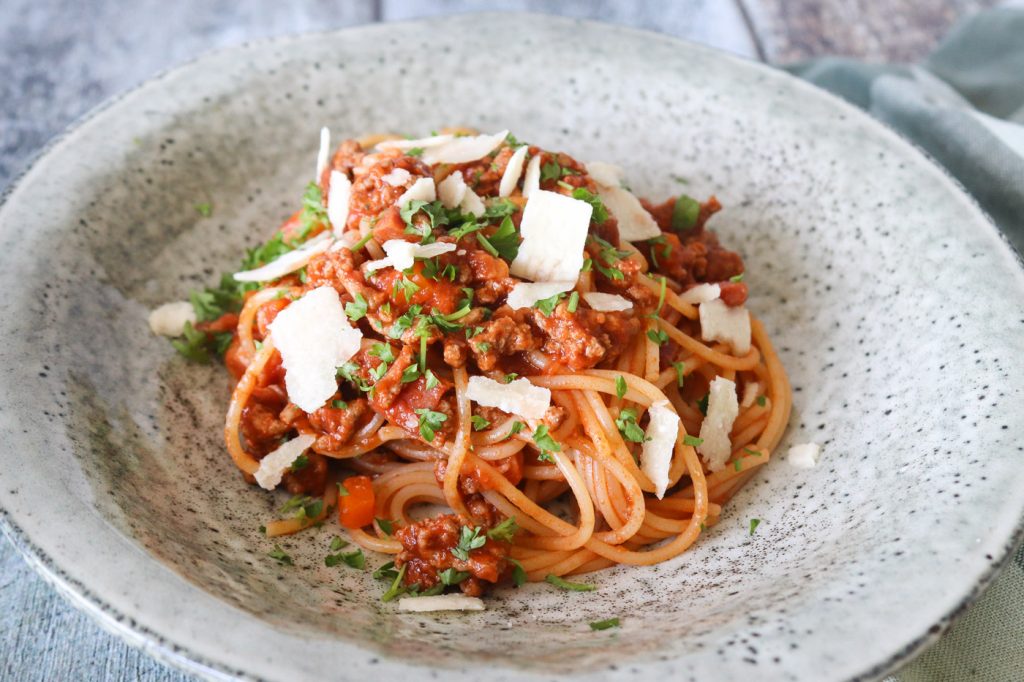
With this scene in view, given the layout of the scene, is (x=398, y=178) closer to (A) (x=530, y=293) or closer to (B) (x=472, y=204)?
(B) (x=472, y=204)

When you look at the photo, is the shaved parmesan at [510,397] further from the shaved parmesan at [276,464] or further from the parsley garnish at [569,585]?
the shaved parmesan at [276,464]

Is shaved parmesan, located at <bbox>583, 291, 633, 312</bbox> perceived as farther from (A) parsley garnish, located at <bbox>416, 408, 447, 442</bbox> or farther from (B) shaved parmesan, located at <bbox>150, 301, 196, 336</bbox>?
(B) shaved parmesan, located at <bbox>150, 301, 196, 336</bbox>

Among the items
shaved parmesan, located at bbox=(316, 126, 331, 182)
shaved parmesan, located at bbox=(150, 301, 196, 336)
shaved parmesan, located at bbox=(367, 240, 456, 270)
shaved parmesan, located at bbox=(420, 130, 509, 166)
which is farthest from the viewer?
shaved parmesan, located at bbox=(150, 301, 196, 336)

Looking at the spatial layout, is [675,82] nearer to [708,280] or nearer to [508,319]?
[708,280]

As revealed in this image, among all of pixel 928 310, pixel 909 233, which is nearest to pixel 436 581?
pixel 928 310

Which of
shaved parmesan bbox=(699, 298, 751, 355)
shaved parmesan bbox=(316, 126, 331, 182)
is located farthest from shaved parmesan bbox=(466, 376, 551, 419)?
shaved parmesan bbox=(316, 126, 331, 182)

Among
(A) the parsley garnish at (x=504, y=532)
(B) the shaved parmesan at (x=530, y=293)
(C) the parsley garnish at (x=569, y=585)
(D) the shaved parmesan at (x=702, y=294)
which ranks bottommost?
(C) the parsley garnish at (x=569, y=585)

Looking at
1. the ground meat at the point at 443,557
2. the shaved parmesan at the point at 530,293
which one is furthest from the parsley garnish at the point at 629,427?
the ground meat at the point at 443,557
